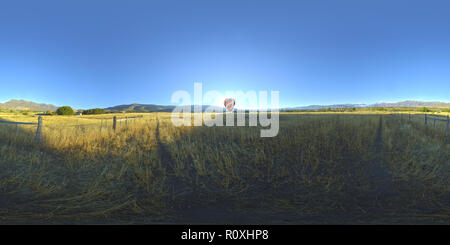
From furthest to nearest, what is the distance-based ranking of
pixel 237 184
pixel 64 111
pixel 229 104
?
pixel 64 111
pixel 229 104
pixel 237 184

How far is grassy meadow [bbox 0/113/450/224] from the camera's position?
3.45 meters

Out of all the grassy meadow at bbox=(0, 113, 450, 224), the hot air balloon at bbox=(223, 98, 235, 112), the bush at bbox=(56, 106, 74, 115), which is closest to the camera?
the grassy meadow at bbox=(0, 113, 450, 224)

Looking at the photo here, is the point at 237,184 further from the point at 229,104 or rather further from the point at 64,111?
the point at 64,111

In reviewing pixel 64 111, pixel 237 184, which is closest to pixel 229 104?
pixel 237 184

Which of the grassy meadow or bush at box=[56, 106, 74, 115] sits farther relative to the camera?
bush at box=[56, 106, 74, 115]

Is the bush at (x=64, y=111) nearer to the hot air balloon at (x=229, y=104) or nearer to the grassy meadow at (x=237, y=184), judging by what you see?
the hot air balloon at (x=229, y=104)

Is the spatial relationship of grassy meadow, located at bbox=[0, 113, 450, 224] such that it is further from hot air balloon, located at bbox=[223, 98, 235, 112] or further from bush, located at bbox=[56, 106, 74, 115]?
bush, located at bbox=[56, 106, 74, 115]

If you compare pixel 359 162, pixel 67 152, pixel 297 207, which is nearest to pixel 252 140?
pixel 359 162

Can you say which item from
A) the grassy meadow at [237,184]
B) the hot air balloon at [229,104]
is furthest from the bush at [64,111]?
the grassy meadow at [237,184]

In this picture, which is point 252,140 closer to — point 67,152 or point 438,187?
point 438,187

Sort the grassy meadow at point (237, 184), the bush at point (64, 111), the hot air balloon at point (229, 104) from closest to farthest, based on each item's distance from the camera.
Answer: the grassy meadow at point (237, 184) < the hot air balloon at point (229, 104) < the bush at point (64, 111)

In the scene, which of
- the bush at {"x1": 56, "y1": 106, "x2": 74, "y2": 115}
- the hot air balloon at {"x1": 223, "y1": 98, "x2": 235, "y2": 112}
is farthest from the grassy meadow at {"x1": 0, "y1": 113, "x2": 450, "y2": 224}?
the bush at {"x1": 56, "y1": 106, "x2": 74, "y2": 115}

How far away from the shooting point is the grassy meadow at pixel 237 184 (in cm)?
345

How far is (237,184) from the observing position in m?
4.69
